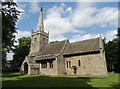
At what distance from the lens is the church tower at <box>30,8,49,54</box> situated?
50.2 m

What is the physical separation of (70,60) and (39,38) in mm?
14513

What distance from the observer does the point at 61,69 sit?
40.3m

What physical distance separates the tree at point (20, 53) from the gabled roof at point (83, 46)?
29.4 metres

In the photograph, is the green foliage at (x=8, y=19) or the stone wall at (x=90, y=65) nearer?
the green foliage at (x=8, y=19)

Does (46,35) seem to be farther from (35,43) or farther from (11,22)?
(11,22)

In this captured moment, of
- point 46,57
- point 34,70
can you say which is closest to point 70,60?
point 46,57

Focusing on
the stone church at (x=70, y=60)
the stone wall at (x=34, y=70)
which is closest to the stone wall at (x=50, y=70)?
the stone church at (x=70, y=60)

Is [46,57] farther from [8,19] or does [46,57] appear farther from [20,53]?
[20,53]

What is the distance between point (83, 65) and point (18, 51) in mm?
40879

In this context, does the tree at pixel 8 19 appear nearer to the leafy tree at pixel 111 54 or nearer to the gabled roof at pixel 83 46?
the gabled roof at pixel 83 46

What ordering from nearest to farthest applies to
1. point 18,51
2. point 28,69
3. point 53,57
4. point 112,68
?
point 53,57, point 28,69, point 112,68, point 18,51

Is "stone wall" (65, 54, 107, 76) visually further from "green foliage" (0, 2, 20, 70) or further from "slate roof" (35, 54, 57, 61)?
"green foliage" (0, 2, 20, 70)

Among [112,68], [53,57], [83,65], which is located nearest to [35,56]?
[53,57]

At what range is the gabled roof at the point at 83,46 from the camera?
37.3 meters
